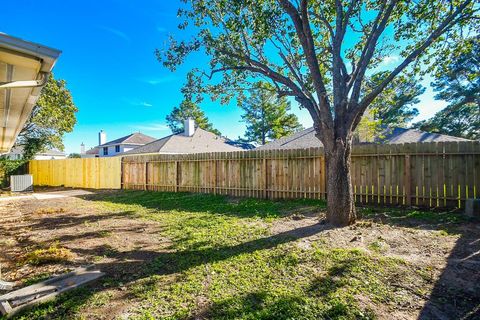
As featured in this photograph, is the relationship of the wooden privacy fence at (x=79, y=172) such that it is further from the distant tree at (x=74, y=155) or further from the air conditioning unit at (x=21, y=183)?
the distant tree at (x=74, y=155)

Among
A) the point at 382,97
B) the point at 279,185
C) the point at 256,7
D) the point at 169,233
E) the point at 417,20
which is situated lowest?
the point at 169,233

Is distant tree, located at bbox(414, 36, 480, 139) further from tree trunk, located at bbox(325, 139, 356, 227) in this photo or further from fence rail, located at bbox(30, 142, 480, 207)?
tree trunk, located at bbox(325, 139, 356, 227)

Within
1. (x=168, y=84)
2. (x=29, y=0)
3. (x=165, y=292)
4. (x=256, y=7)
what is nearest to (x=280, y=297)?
(x=165, y=292)

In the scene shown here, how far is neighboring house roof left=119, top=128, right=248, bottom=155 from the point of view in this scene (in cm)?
2179

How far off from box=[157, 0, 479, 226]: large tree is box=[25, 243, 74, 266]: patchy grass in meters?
4.80

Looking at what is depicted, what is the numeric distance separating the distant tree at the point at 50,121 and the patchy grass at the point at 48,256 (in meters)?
17.0

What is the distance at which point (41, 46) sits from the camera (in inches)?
105

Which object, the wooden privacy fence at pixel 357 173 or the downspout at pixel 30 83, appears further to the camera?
the wooden privacy fence at pixel 357 173

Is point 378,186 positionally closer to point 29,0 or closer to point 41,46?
point 41,46

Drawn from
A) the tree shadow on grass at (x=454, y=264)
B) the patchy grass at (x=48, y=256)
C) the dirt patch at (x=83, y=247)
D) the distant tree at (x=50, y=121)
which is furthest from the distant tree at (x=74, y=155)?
the tree shadow on grass at (x=454, y=264)

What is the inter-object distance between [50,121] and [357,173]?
2016 cm

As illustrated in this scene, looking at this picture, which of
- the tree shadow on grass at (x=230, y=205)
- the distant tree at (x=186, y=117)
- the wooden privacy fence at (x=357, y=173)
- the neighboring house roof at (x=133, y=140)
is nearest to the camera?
the wooden privacy fence at (x=357, y=173)

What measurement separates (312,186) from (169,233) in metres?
4.73

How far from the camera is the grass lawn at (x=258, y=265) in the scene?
2.46 m
